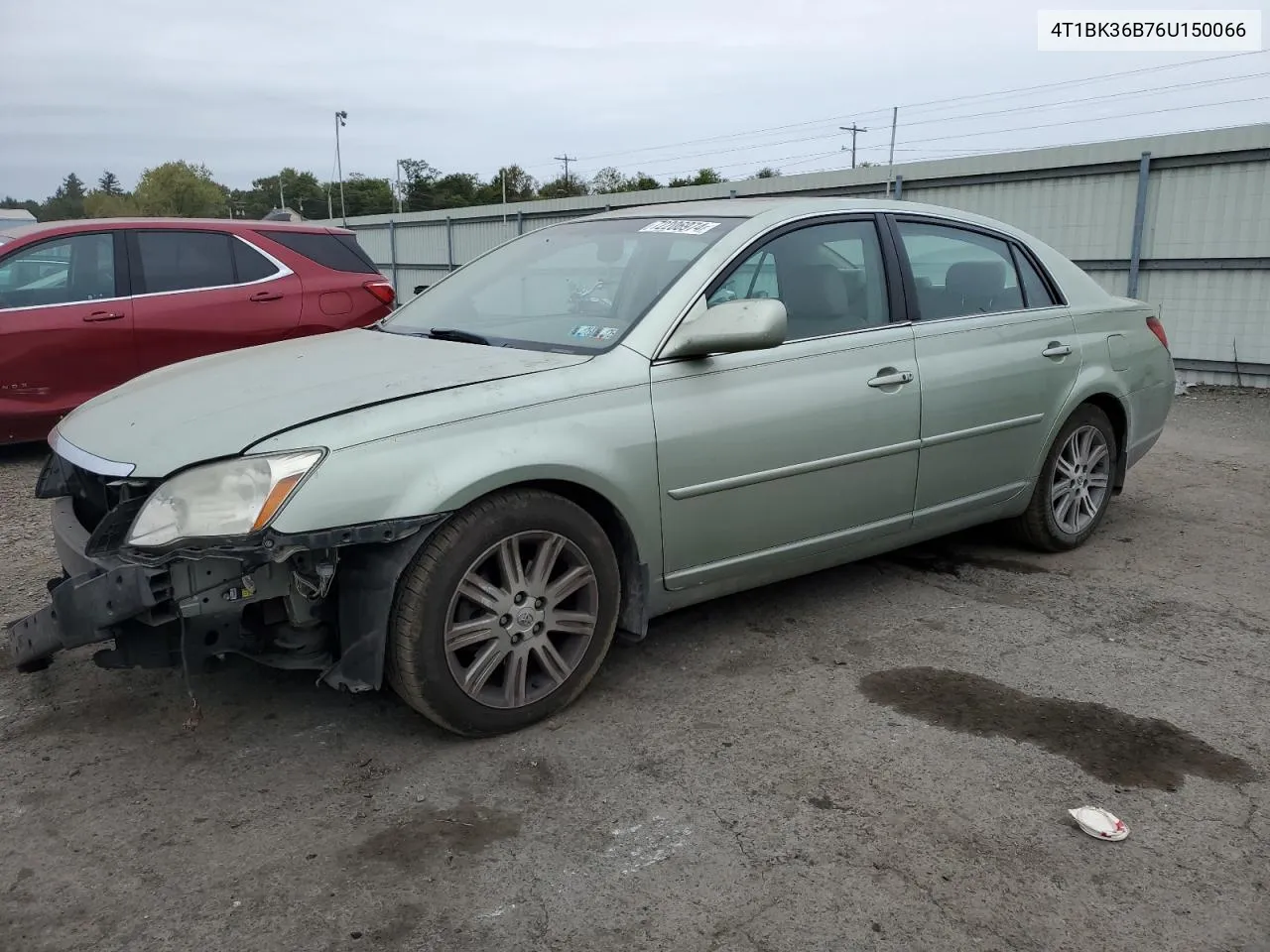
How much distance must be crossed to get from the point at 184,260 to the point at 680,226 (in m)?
4.77

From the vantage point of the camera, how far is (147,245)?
7246 millimetres

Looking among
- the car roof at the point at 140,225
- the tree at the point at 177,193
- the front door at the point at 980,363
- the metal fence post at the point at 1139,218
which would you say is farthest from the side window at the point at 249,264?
the tree at the point at 177,193

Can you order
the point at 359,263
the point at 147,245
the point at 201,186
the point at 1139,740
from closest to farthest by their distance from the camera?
the point at 1139,740 < the point at 147,245 < the point at 359,263 < the point at 201,186

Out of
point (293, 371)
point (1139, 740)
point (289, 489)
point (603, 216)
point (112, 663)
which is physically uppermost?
point (603, 216)

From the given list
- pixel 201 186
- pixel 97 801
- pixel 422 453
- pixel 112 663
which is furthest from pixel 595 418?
pixel 201 186

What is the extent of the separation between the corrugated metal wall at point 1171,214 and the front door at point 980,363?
738cm

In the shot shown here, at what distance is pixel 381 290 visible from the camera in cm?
812

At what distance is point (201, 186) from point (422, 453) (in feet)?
466

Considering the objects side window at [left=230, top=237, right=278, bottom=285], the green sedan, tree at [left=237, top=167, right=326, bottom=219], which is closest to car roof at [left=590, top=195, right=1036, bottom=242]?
the green sedan

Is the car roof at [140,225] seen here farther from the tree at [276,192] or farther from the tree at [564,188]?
the tree at [276,192]

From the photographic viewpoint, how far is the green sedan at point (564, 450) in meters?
2.78

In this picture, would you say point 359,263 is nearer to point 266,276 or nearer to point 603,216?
point 266,276

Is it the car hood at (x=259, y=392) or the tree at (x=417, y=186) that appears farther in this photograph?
the tree at (x=417, y=186)

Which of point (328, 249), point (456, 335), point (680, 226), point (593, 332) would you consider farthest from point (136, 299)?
point (593, 332)
